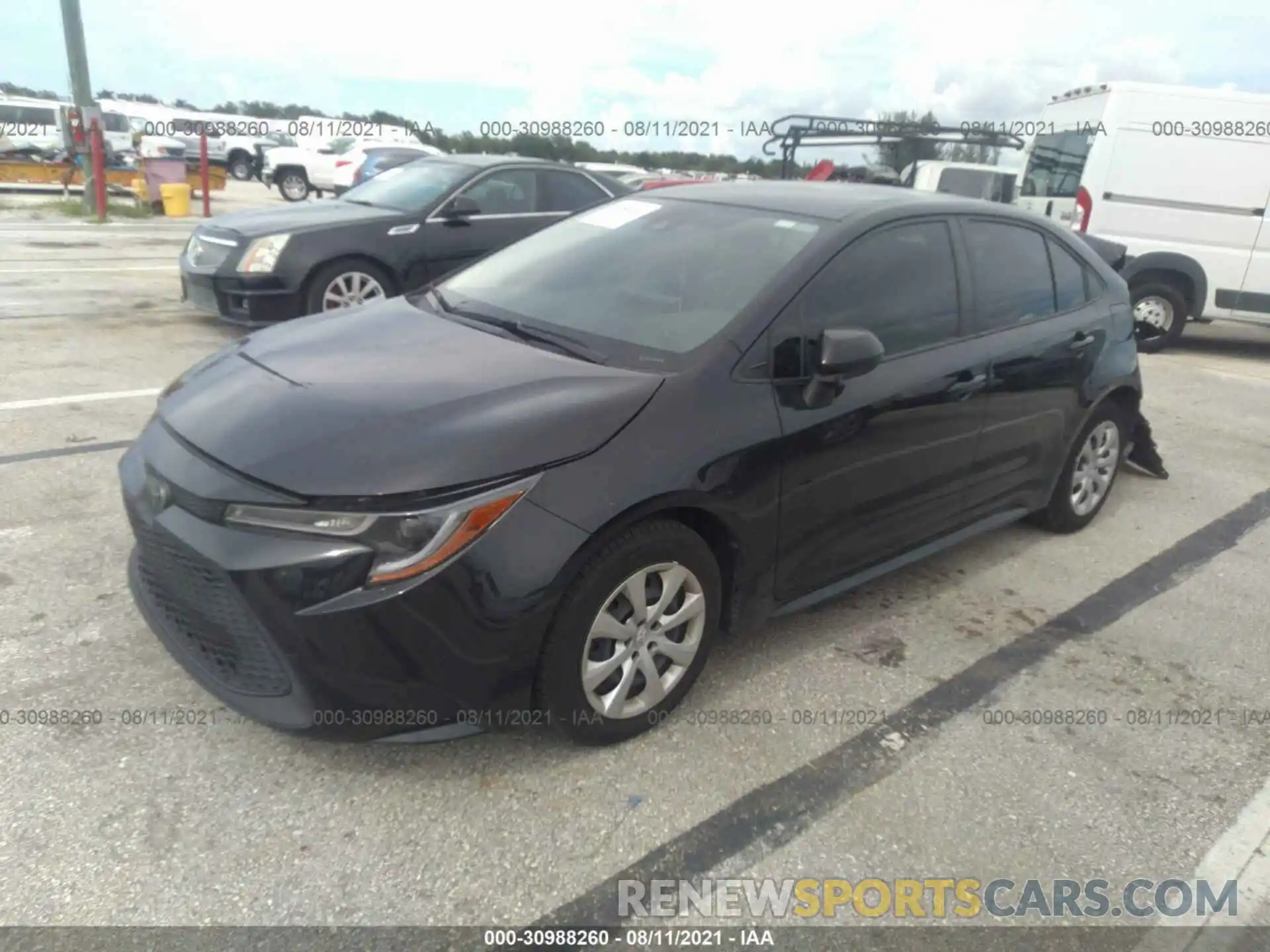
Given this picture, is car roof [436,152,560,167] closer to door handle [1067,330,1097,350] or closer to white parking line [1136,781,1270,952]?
door handle [1067,330,1097,350]

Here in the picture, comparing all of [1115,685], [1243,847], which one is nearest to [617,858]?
[1243,847]

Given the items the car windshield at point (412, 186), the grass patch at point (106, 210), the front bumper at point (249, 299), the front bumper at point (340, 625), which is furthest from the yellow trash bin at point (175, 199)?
the front bumper at point (340, 625)

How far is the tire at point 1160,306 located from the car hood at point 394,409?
9052 mm

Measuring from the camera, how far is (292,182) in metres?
24.0

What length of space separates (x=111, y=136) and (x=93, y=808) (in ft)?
112

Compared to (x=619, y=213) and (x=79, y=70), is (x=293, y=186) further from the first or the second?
(x=619, y=213)

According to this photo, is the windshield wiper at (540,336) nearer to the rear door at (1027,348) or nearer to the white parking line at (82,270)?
the rear door at (1027,348)

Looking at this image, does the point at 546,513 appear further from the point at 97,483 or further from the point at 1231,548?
the point at 1231,548

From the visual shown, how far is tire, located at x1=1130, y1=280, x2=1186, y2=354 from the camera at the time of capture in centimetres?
994

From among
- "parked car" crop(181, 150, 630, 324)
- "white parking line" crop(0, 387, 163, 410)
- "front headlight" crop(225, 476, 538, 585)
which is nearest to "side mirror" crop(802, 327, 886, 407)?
"front headlight" crop(225, 476, 538, 585)

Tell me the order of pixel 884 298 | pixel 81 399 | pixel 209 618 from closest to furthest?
pixel 209 618 < pixel 884 298 < pixel 81 399

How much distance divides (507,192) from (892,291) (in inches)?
205

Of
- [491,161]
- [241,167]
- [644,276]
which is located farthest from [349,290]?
[241,167]

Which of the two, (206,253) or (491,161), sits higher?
(491,161)
